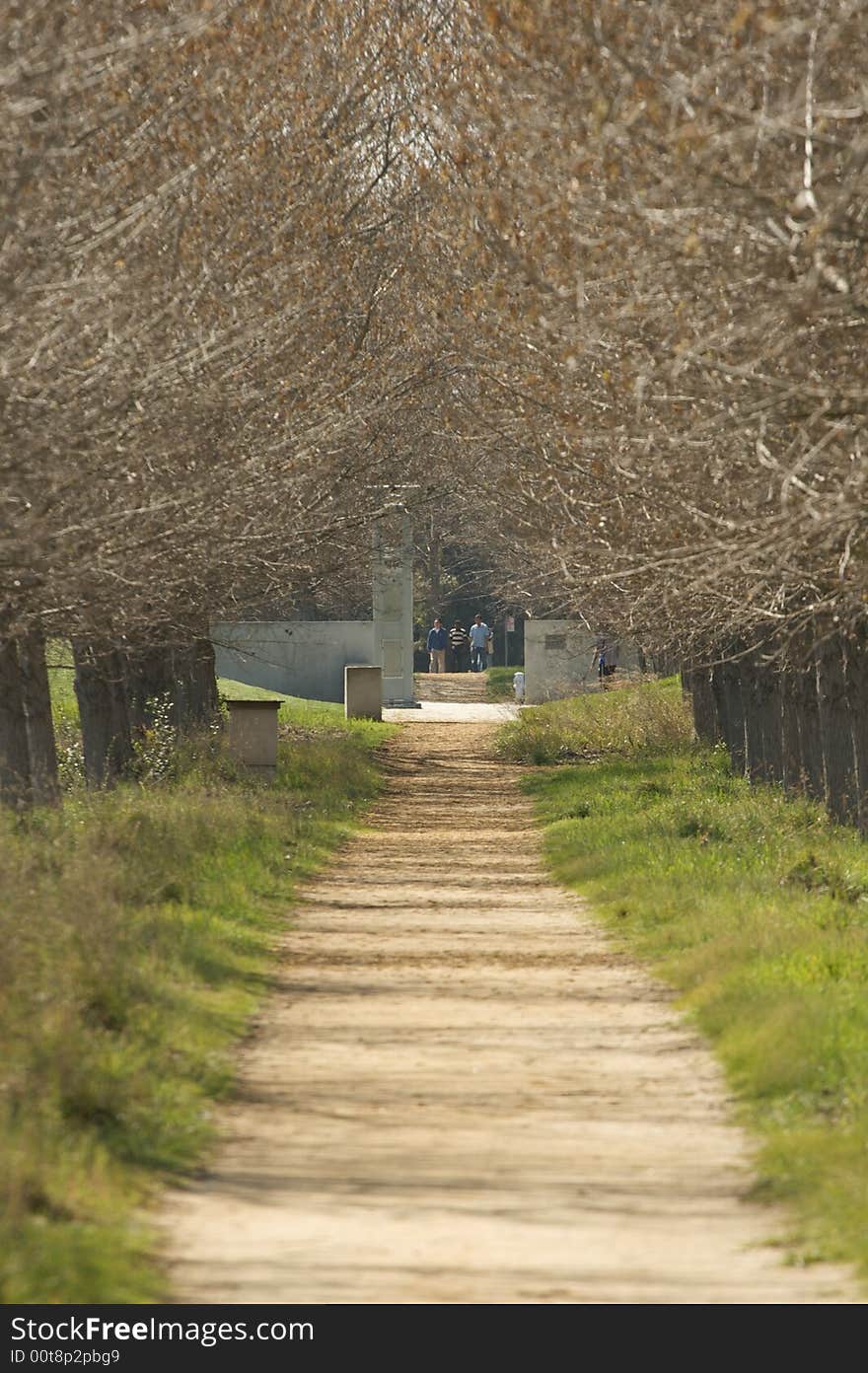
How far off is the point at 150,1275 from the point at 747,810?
628 inches

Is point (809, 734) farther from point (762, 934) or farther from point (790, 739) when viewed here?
point (762, 934)

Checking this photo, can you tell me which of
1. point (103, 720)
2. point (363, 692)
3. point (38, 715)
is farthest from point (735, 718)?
point (363, 692)

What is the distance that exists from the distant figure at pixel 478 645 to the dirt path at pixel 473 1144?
2042 inches

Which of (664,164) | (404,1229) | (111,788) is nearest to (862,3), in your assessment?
(664,164)

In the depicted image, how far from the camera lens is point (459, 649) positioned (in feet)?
242

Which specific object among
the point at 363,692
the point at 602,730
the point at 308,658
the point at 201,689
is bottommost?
the point at 602,730

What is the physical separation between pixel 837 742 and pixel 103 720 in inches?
330

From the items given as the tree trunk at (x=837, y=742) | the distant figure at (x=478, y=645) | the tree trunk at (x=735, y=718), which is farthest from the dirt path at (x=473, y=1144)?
the distant figure at (x=478, y=645)

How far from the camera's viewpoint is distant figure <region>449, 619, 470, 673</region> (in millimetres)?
72500

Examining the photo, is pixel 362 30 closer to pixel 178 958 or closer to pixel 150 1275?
pixel 178 958

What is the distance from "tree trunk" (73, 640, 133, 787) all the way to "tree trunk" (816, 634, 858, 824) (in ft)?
25.2

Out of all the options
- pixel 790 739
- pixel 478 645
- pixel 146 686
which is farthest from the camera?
pixel 478 645

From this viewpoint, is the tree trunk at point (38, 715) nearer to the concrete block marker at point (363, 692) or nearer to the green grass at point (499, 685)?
the concrete block marker at point (363, 692)

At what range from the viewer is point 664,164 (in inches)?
432
